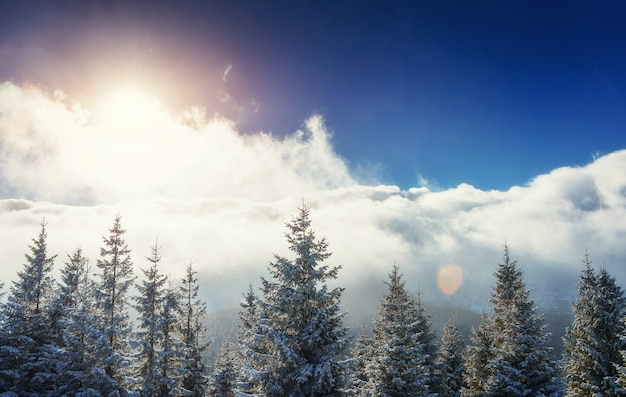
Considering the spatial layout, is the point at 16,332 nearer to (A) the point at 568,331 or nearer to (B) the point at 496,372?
(B) the point at 496,372

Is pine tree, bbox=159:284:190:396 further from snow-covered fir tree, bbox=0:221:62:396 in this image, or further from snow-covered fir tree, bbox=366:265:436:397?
snow-covered fir tree, bbox=366:265:436:397

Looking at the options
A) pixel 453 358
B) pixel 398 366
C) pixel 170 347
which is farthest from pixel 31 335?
pixel 453 358

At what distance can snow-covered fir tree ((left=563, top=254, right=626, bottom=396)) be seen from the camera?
87.1 ft

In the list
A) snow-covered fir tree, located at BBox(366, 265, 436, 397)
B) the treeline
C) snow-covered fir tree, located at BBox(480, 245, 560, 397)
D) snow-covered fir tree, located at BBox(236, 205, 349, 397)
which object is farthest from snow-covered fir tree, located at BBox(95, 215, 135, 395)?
snow-covered fir tree, located at BBox(480, 245, 560, 397)

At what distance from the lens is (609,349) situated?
26984mm

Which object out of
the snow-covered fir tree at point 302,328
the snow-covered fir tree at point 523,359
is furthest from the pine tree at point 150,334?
the snow-covered fir tree at point 523,359

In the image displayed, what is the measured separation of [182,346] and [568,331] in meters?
28.8

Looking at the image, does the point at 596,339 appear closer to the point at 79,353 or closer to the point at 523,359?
the point at 523,359

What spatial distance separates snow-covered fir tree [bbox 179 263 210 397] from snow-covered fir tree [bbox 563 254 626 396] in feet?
96.2

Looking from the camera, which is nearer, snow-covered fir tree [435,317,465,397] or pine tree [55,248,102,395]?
pine tree [55,248,102,395]

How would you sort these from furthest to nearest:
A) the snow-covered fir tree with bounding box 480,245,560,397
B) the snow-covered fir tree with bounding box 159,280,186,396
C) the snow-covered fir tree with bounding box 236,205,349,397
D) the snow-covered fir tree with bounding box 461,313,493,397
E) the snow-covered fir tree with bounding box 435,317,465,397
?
the snow-covered fir tree with bounding box 435,317,465,397
the snow-covered fir tree with bounding box 461,313,493,397
the snow-covered fir tree with bounding box 159,280,186,396
the snow-covered fir tree with bounding box 480,245,560,397
the snow-covered fir tree with bounding box 236,205,349,397

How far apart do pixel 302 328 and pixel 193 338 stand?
20596 millimetres

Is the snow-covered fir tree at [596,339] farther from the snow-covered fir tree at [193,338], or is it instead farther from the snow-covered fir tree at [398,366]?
the snow-covered fir tree at [193,338]

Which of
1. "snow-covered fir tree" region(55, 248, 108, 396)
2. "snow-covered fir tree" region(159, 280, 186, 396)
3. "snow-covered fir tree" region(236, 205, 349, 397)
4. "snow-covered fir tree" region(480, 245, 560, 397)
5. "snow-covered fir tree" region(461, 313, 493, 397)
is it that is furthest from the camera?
"snow-covered fir tree" region(461, 313, 493, 397)
